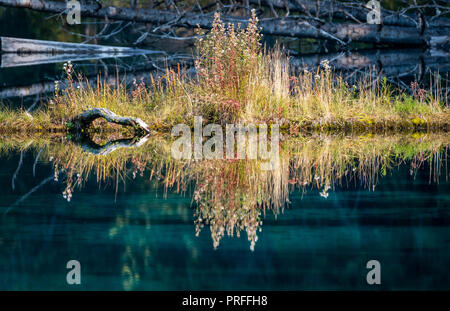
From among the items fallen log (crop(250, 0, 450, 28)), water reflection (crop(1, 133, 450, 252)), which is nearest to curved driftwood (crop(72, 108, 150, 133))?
water reflection (crop(1, 133, 450, 252))

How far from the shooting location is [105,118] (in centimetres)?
1098

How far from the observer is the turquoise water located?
14.4 feet

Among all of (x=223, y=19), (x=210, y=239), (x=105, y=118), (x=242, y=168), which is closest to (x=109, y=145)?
(x=105, y=118)

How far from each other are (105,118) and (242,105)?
1907mm

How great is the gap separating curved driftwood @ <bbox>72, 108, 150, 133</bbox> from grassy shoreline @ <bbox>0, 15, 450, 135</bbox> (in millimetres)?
178

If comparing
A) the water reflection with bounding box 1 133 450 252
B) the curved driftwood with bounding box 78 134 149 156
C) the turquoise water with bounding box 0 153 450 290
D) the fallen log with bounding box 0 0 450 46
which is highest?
the fallen log with bounding box 0 0 450 46

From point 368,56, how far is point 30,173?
18.4m

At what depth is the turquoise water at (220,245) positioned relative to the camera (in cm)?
438

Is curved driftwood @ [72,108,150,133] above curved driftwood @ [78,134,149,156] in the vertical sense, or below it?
above

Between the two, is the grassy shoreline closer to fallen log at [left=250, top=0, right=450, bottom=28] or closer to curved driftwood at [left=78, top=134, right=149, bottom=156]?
curved driftwood at [left=78, top=134, right=149, bottom=156]

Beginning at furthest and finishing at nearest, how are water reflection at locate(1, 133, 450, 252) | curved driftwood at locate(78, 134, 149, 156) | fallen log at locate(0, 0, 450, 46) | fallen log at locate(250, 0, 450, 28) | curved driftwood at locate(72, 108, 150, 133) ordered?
1. fallen log at locate(250, 0, 450, 28)
2. fallen log at locate(0, 0, 450, 46)
3. curved driftwood at locate(72, 108, 150, 133)
4. curved driftwood at locate(78, 134, 149, 156)
5. water reflection at locate(1, 133, 450, 252)

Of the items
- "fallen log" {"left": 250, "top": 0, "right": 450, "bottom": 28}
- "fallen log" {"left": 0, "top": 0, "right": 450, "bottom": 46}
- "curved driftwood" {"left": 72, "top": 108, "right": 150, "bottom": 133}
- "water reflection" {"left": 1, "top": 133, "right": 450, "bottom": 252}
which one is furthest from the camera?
"fallen log" {"left": 250, "top": 0, "right": 450, "bottom": 28}

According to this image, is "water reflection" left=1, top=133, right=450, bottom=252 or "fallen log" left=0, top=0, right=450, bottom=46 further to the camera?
"fallen log" left=0, top=0, right=450, bottom=46
